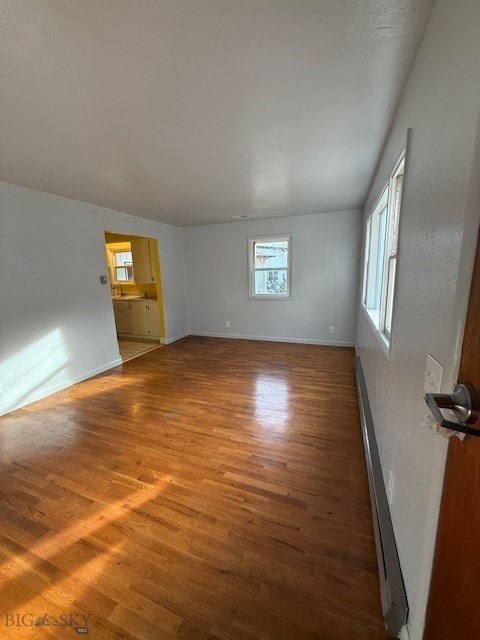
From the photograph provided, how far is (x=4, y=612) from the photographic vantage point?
3.53ft

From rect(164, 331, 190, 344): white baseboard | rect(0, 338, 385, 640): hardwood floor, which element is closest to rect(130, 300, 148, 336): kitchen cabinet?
rect(164, 331, 190, 344): white baseboard

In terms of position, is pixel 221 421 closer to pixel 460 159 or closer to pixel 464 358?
pixel 464 358

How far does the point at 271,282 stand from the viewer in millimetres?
5152

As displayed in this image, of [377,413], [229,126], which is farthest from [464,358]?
[229,126]

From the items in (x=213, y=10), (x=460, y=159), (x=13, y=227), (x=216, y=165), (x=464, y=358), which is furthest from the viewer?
(x=13, y=227)

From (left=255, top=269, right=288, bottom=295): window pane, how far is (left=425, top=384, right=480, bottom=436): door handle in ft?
15.0

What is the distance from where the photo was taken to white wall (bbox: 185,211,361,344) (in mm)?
4586

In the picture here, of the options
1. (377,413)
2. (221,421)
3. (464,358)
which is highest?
(464,358)

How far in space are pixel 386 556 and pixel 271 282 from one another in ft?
14.5

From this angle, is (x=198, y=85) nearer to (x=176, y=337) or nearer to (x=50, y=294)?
(x=50, y=294)

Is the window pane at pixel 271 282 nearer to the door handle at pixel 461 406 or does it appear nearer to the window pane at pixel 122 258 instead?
the window pane at pixel 122 258

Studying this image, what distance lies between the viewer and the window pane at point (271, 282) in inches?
199

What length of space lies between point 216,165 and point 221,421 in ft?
7.93

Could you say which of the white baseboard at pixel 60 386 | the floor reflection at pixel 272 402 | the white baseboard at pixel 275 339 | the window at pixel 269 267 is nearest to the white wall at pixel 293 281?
the white baseboard at pixel 275 339
